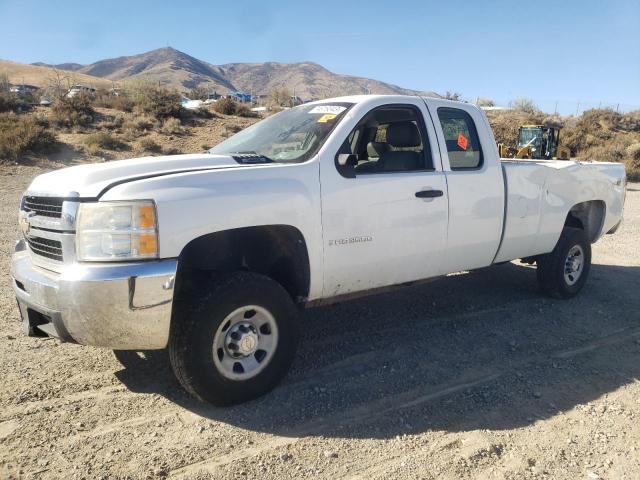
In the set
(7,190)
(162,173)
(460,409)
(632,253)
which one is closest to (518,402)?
(460,409)

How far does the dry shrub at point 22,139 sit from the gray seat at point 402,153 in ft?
51.4

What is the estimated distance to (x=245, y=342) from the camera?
3.62 meters

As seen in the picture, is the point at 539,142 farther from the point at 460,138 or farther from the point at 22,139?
the point at 460,138

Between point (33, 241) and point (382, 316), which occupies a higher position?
point (33, 241)

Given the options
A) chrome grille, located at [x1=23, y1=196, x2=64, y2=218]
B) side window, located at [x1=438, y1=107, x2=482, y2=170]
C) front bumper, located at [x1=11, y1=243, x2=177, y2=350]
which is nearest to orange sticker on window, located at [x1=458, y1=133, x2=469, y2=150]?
side window, located at [x1=438, y1=107, x2=482, y2=170]

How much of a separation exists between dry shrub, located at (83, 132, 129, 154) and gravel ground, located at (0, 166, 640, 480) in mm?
15092

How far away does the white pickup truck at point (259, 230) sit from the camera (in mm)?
3145

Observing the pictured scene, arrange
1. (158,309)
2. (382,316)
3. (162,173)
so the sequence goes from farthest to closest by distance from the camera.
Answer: (382,316) < (162,173) < (158,309)

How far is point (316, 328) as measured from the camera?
5.10 m

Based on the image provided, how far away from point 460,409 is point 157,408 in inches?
80.4

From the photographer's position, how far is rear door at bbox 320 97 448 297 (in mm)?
3932

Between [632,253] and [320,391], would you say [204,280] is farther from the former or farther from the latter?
[632,253]

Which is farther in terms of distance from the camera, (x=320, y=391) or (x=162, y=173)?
(x=320, y=391)

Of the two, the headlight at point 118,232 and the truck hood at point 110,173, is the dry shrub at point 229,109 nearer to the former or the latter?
the truck hood at point 110,173
